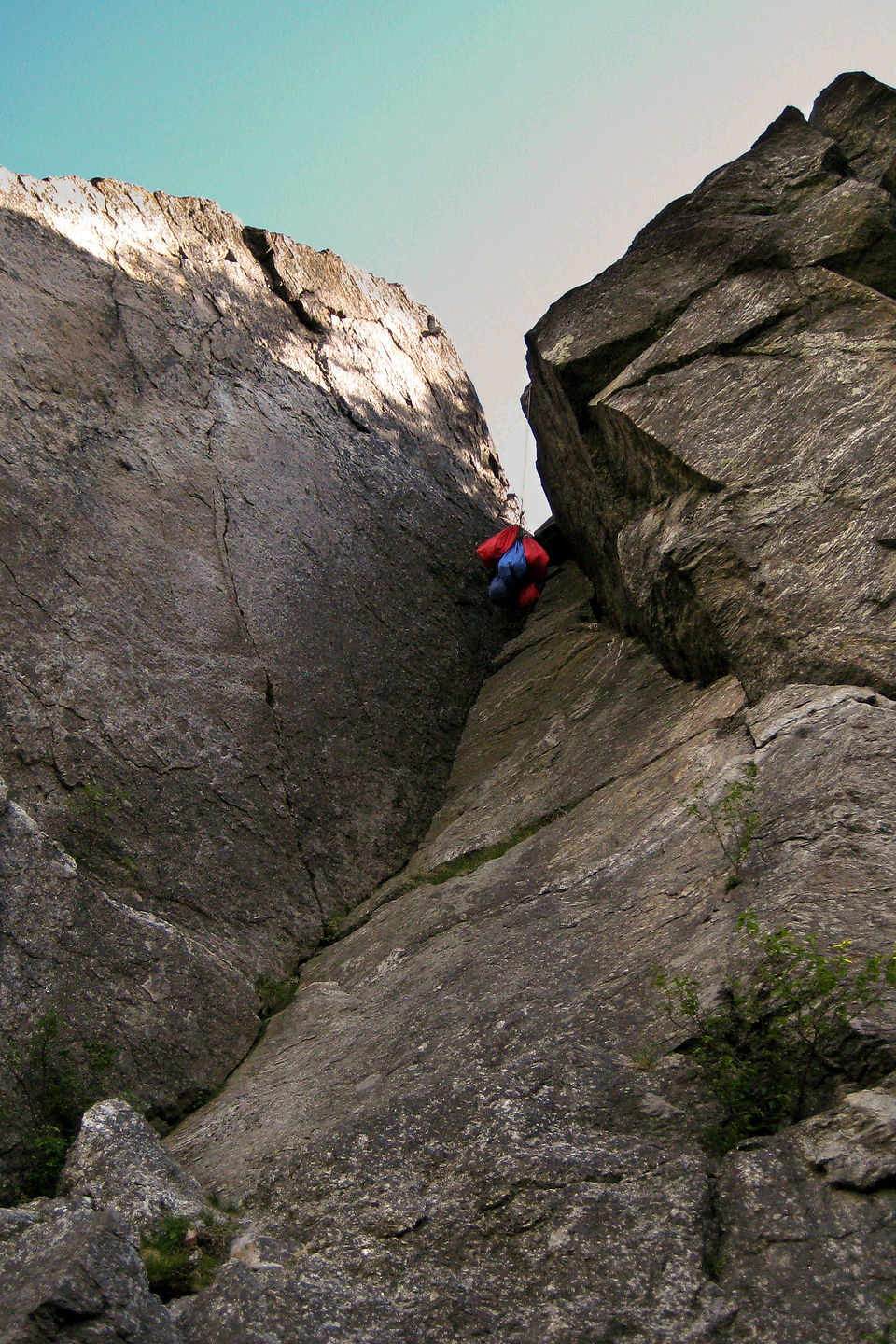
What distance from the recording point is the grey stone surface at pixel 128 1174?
5.05 m

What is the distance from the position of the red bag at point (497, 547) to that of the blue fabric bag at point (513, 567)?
3.6 inches

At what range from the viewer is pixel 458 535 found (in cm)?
1168

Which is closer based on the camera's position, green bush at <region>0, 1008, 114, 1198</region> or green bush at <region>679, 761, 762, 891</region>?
green bush at <region>0, 1008, 114, 1198</region>

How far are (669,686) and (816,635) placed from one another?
1781 millimetres

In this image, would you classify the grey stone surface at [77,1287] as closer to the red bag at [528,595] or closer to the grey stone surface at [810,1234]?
the grey stone surface at [810,1234]

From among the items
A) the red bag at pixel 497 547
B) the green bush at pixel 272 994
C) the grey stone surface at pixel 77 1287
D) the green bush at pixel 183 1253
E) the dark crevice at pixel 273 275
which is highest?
the dark crevice at pixel 273 275

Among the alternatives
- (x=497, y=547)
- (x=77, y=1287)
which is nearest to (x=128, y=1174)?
(x=77, y=1287)

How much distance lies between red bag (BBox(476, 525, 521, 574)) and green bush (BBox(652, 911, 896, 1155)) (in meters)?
6.78

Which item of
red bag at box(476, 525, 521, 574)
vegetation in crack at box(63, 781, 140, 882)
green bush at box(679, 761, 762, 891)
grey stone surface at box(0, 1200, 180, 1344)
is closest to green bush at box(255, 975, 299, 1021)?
vegetation in crack at box(63, 781, 140, 882)

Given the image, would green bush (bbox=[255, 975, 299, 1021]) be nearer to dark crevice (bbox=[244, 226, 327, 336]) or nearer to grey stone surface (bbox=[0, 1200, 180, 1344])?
grey stone surface (bbox=[0, 1200, 180, 1344])

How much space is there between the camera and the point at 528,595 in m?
11.5

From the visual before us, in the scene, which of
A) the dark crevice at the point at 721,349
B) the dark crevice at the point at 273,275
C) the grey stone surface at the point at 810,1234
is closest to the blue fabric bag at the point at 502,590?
the dark crevice at the point at 721,349

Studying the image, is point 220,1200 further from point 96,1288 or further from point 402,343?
point 402,343

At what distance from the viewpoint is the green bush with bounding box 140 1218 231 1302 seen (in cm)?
456
